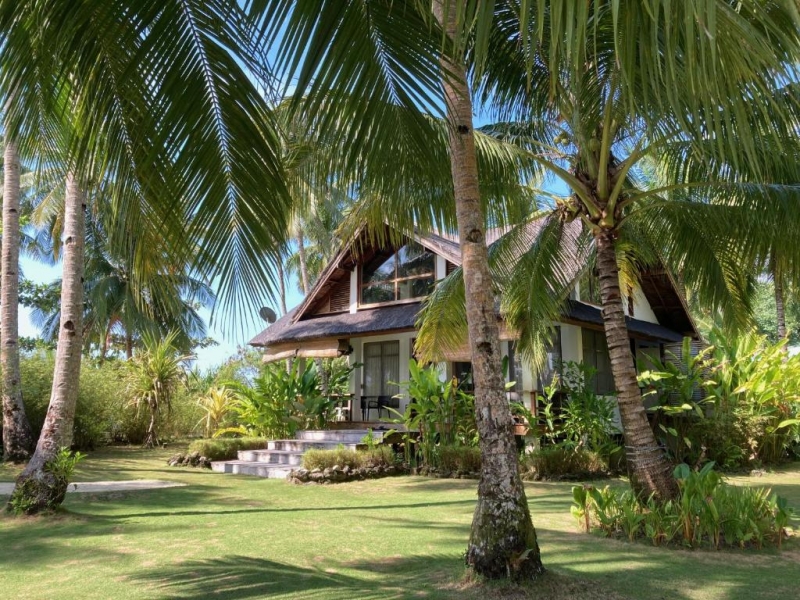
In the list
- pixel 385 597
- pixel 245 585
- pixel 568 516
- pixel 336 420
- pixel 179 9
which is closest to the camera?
pixel 179 9

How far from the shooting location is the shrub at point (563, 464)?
1204 centimetres

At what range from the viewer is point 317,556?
603 cm

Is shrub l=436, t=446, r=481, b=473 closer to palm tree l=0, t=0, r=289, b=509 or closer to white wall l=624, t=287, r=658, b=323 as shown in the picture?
white wall l=624, t=287, r=658, b=323

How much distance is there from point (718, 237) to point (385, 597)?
7.13 metres

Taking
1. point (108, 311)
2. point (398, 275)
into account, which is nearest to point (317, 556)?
point (398, 275)

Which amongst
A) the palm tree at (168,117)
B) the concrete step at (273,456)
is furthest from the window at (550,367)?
the palm tree at (168,117)

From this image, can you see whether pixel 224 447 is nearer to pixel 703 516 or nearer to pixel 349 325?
pixel 349 325

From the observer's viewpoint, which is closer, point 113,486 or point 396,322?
point 113,486

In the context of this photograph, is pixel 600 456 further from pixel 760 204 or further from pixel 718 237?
pixel 760 204

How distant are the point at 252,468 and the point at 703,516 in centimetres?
966

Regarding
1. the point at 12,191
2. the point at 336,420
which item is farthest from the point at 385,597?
the point at 336,420

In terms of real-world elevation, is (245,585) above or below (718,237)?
below

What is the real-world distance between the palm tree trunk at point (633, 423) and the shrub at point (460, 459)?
5.39 meters

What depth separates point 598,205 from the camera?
7.79 metres
